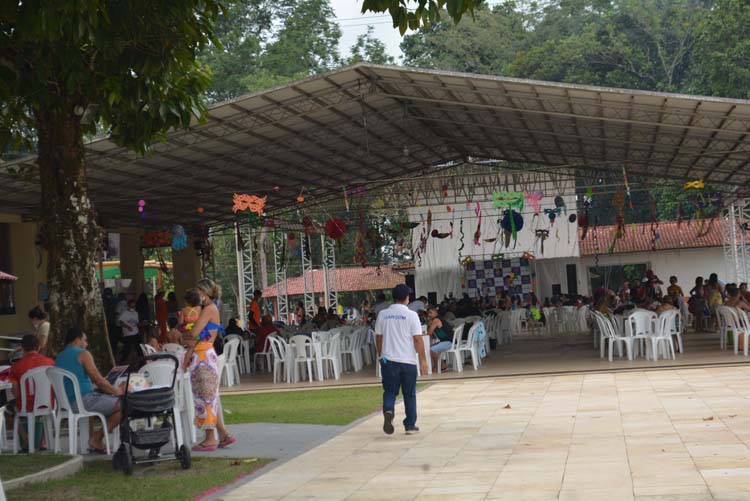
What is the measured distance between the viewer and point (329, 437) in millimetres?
8164

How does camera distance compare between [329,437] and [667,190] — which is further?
[667,190]

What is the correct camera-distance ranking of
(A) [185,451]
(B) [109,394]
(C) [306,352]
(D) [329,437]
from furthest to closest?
(C) [306,352], (D) [329,437], (B) [109,394], (A) [185,451]

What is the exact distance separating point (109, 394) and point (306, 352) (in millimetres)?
7662

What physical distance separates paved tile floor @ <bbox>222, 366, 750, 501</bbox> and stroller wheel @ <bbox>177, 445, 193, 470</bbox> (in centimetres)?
68

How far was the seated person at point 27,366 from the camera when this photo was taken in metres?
7.87

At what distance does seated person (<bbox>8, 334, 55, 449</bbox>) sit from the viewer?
787 centimetres

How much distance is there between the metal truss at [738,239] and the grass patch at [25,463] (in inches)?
805

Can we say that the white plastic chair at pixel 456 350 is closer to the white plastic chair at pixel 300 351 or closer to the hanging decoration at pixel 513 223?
the white plastic chair at pixel 300 351

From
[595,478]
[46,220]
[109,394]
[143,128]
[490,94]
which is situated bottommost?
[595,478]

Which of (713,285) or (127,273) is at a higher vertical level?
(127,273)

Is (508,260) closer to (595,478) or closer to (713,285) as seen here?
(713,285)

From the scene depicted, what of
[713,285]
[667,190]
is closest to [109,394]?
[713,285]

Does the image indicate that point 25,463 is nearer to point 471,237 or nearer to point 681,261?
point 471,237

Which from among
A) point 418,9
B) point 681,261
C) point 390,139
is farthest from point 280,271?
point 418,9
